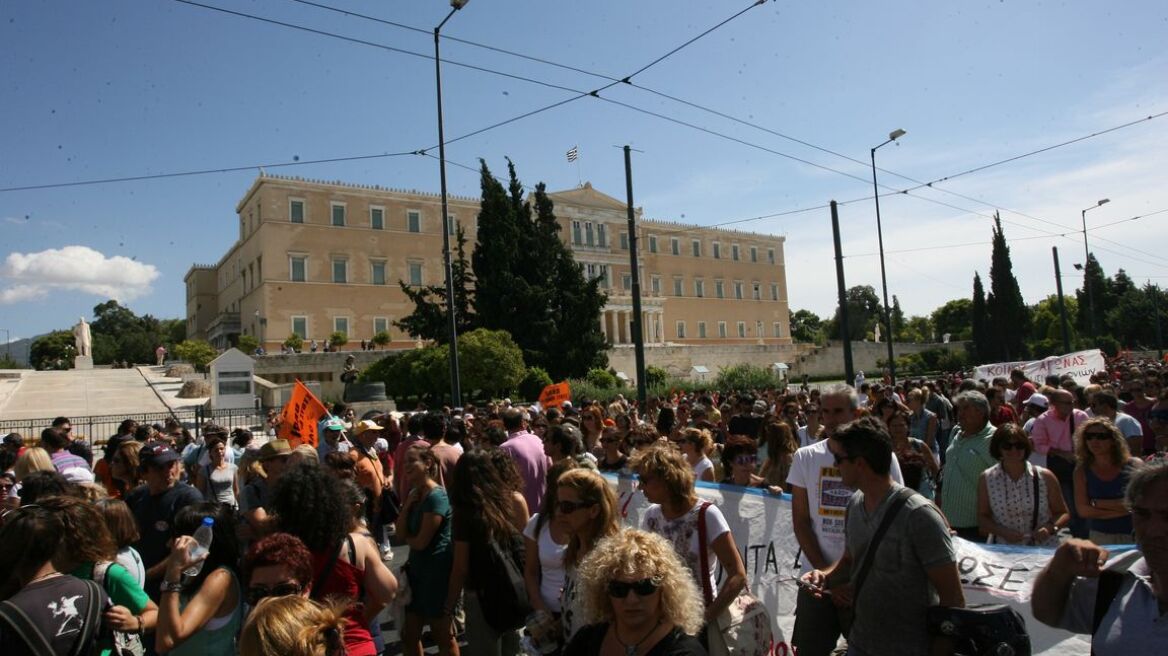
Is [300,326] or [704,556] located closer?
[704,556]

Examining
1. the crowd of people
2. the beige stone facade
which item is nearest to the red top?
the crowd of people

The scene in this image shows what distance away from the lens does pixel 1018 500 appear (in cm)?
457

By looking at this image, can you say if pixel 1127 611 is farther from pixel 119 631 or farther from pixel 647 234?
pixel 647 234

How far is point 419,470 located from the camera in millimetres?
4465

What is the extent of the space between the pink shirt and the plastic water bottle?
6.58 m

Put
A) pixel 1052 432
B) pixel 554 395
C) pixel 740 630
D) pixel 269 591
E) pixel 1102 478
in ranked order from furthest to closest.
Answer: pixel 554 395 < pixel 1052 432 < pixel 1102 478 < pixel 740 630 < pixel 269 591

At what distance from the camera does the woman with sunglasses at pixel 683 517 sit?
347 cm

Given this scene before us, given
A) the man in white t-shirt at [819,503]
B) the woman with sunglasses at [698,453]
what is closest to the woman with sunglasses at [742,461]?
the woman with sunglasses at [698,453]

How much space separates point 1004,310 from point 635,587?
58803 mm

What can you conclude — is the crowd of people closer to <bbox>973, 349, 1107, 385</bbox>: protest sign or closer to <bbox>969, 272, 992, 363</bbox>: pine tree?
<bbox>973, 349, 1107, 385</bbox>: protest sign

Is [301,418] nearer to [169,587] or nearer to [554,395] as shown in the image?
[554,395]

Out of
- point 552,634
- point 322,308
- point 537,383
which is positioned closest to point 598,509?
point 552,634

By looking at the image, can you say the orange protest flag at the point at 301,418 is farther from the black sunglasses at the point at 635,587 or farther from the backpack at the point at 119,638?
the black sunglasses at the point at 635,587

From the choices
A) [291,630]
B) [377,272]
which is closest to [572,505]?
[291,630]
